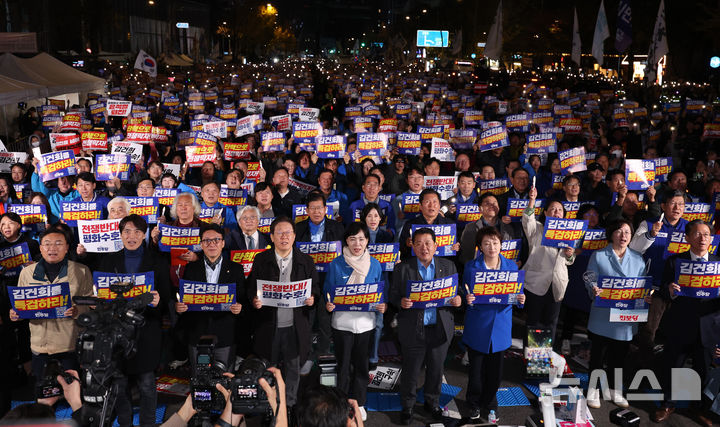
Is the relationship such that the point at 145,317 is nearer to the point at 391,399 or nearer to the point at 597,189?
the point at 391,399

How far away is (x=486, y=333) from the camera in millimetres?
5996

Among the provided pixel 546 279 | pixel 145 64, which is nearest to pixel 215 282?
pixel 546 279

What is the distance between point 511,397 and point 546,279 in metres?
1.34

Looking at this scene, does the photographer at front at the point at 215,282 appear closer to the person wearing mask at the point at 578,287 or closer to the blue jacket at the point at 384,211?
the blue jacket at the point at 384,211

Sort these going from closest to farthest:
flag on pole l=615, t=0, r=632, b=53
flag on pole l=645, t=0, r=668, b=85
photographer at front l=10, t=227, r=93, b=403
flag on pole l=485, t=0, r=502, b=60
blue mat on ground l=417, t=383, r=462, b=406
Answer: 1. photographer at front l=10, t=227, r=93, b=403
2. blue mat on ground l=417, t=383, r=462, b=406
3. flag on pole l=645, t=0, r=668, b=85
4. flag on pole l=615, t=0, r=632, b=53
5. flag on pole l=485, t=0, r=502, b=60

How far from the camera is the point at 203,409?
3764mm

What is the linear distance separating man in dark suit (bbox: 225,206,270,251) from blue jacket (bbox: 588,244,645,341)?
11.7 ft

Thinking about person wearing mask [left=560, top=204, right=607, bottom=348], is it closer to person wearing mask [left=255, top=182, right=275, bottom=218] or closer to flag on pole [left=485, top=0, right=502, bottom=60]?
person wearing mask [left=255, top=182, right=275, bottom=218]

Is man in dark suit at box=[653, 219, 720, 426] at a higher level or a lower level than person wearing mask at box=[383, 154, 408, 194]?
lower

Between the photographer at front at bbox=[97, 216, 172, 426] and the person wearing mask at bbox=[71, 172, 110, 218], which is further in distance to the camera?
the person wearing mask at bbox=[71, 172, 110, 218]

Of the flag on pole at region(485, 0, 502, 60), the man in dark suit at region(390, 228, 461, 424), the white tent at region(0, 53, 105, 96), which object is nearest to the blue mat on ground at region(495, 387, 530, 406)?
the man in dark suit at region(390, 228, 461, 424)

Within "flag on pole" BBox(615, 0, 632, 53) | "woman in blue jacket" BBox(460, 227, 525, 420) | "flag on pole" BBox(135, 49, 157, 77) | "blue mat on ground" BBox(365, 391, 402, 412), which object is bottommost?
"blue mat on ground" BBox(365, 391, 402, 412)

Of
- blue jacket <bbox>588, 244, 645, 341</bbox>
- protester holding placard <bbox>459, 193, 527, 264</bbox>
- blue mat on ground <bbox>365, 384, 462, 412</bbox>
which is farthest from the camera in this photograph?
protester holding placard <bbox>459, 193, 527, 264</bbox>

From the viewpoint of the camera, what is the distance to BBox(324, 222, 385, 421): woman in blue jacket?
5.96 metres
